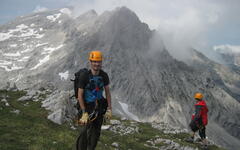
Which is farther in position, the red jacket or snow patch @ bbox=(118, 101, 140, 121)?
snow patch @ bbox=(118, 101, 140, 121)

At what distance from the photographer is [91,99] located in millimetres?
9266

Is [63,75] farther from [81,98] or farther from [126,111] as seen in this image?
[81,98]

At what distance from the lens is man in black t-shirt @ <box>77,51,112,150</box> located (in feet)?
29.2

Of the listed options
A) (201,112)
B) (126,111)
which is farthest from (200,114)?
(126,111)

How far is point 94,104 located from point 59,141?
4.69m

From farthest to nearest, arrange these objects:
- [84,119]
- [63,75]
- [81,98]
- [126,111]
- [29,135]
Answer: [63,75] → [126,111] → [29,135] → [81,98] → [84,119]

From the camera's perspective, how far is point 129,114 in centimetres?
17625

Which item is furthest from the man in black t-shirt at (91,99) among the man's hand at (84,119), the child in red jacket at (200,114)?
the child in red jacket at (200,114)

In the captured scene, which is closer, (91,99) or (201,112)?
(91,99)

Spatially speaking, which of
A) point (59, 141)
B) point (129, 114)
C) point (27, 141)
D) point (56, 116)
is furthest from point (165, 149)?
point (129, 114)

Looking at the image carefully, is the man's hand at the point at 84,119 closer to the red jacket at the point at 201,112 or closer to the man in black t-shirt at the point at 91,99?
the man in black t-shirt at the point at 91,99

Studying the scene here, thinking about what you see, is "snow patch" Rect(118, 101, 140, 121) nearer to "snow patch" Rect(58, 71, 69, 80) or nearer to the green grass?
"snow patch" Rect(58, 71, 69, 80)

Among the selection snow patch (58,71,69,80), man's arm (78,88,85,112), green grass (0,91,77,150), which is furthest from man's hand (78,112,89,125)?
snow patch (58,71,69,80)

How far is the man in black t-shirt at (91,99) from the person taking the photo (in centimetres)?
890
